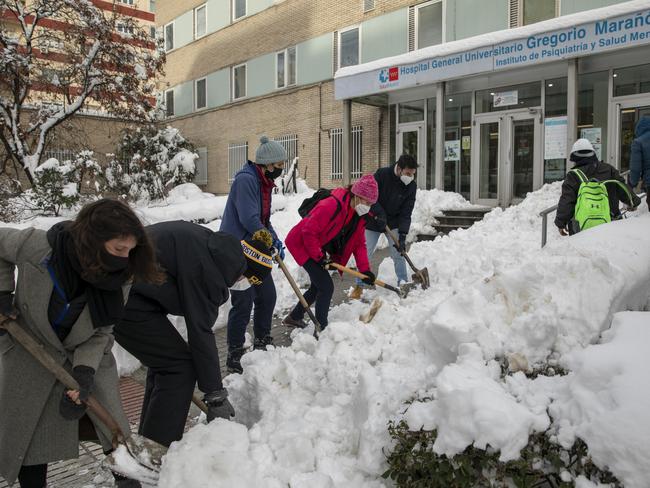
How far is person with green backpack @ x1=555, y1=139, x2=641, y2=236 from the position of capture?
5.41m

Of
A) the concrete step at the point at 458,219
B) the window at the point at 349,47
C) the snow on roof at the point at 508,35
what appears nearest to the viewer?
the snow on roof at the point at 508,35

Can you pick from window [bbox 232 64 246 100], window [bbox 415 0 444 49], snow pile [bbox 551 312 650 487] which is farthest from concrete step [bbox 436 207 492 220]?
window [bbox 232 64 246 100]

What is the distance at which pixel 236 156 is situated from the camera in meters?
22.4

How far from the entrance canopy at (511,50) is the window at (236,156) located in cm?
792

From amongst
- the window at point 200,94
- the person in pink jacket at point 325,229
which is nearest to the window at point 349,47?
the window at point 200,94

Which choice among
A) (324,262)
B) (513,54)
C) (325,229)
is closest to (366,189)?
(325,229)

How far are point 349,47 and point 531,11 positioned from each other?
19.4ft

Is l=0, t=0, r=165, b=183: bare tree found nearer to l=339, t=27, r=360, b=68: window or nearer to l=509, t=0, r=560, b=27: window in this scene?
l=339, t=27, r=360, b=68: window

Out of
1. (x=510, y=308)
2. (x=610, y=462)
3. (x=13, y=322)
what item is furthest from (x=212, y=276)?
(x=610, y=462)

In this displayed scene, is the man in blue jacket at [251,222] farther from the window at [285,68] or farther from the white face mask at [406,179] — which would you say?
the window at [285,68]

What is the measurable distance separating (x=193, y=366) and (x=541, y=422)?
1683mm

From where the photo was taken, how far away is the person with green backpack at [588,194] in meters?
5.41

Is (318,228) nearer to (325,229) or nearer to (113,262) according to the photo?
(325,229)

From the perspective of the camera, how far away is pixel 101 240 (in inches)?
85.3
